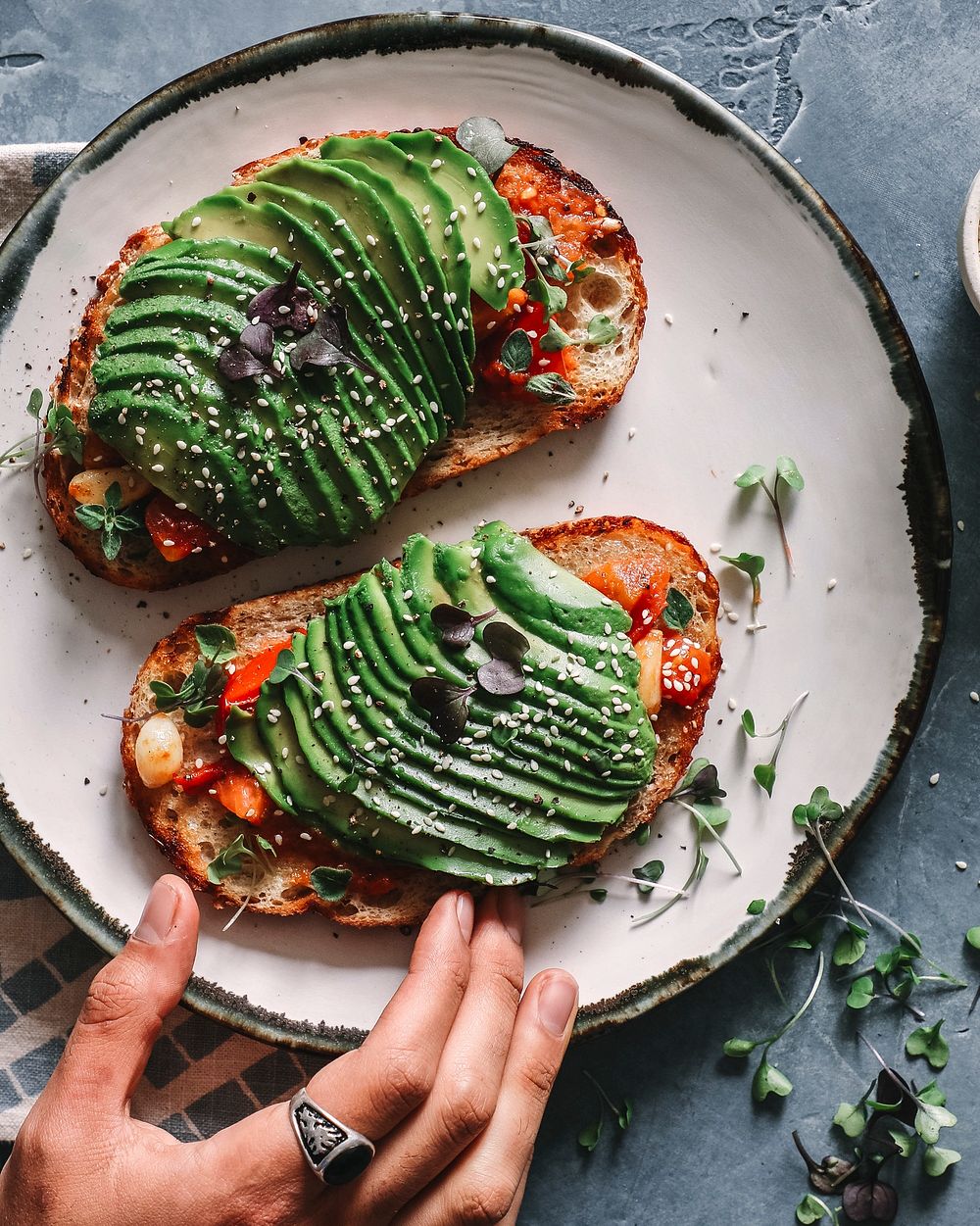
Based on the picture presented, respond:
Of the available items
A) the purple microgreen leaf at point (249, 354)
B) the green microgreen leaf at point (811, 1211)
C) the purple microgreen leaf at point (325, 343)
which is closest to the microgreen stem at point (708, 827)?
the green microgreen leaf at point (811, 1211)

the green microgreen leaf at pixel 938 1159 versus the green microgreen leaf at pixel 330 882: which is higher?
the green microgreen leaf at pixel 330 882

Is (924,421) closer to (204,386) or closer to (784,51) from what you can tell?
(784,51)

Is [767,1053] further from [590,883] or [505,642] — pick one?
[505,642]

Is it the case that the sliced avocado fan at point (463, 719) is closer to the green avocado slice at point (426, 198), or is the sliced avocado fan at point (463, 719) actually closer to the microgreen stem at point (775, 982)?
the green avocado slice at point (426, 198)

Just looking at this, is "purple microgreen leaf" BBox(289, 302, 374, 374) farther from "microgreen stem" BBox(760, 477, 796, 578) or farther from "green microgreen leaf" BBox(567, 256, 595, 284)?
"microgreen stem" BBox(760, 477, 796, 578)

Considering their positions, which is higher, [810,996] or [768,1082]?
[810,996]

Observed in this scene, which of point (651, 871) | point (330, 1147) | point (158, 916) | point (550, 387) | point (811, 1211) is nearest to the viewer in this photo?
point (330, 1147)

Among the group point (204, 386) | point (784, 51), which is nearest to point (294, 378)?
point (204, 386)

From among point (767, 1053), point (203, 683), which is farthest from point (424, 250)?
point (767, 1053)
